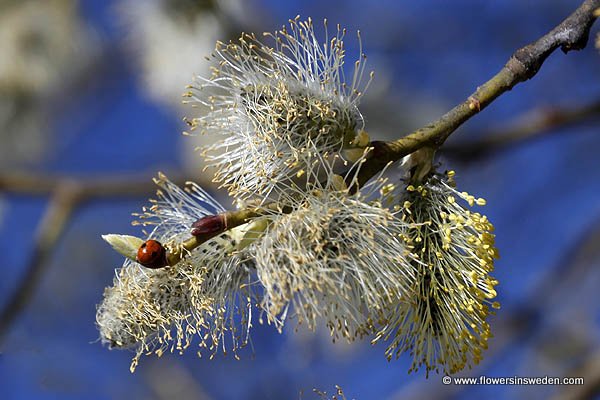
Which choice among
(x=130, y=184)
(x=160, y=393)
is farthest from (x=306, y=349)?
(x=130, y=184)

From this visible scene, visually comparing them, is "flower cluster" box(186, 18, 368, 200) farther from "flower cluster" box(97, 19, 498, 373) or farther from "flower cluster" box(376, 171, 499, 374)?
"flower cluster" box(376, 171, 499, 374)

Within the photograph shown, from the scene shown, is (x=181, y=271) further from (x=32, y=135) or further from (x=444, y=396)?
(x=32, y=135)

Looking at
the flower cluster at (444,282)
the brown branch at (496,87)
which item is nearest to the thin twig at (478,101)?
the brown branch at (496,87)

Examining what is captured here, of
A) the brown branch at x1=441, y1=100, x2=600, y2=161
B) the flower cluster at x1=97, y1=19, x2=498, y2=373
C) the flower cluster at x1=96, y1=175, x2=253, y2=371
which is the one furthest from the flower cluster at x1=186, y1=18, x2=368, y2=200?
the brown branch at x1=441, y1=100, x2=600, y2=161

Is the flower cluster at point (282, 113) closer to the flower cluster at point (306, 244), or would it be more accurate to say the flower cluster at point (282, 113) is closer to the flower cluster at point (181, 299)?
the flower cluster at point (306, 244)

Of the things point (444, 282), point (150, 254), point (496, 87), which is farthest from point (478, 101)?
point (150, 254)

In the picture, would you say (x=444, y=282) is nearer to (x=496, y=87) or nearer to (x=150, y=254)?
(x=496, y=87)
